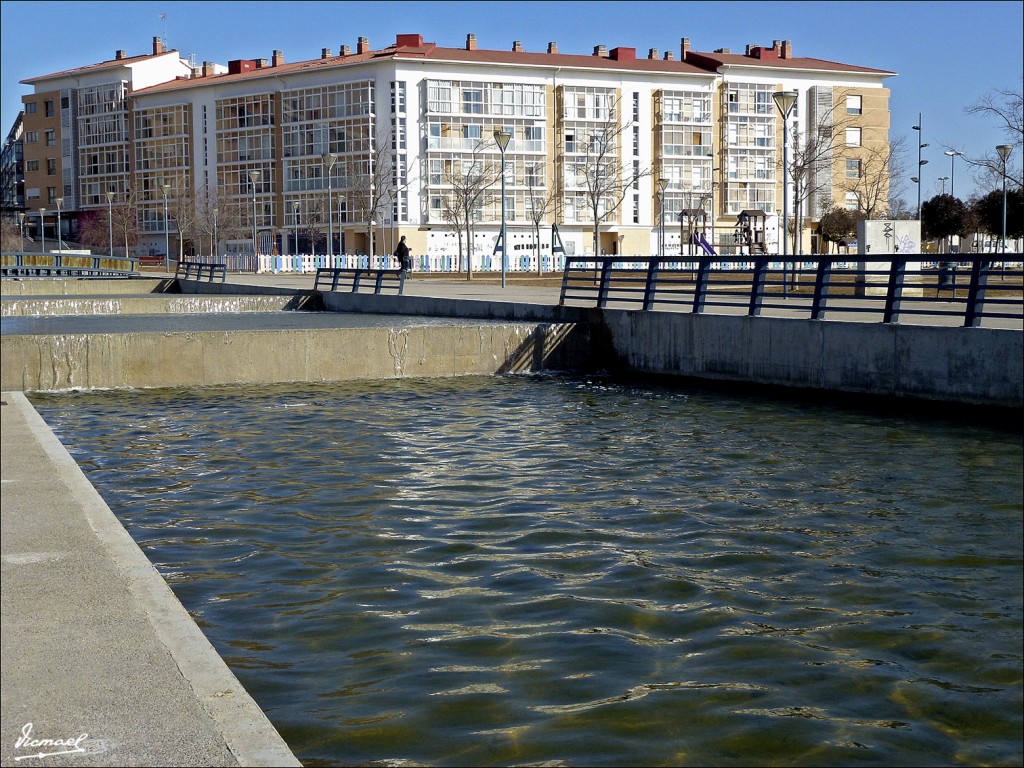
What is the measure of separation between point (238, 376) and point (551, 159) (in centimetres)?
7366

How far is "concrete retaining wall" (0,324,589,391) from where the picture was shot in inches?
681

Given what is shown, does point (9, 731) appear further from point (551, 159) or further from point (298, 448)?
point (551, 159)

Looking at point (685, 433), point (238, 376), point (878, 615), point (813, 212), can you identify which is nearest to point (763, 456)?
point (685, 433)

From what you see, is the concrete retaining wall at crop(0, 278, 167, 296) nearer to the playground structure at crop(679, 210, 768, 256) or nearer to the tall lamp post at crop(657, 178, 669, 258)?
the playground structure at crop(679, 210, 768, 256)

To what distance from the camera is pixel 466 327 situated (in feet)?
66.0

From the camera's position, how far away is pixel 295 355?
739 inches

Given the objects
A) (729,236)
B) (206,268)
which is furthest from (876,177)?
(206,268)

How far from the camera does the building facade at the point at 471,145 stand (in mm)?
85625

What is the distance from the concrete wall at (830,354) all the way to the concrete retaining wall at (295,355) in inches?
70.4

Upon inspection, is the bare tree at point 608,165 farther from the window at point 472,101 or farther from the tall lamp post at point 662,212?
the window at point 472,101

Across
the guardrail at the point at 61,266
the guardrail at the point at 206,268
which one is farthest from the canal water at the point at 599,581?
the guardrail at the point at 61,266

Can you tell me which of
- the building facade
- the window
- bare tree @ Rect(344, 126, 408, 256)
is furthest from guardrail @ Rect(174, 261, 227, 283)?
the window

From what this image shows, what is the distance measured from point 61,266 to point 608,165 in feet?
150

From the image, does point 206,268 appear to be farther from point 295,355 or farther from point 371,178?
point 371,178
